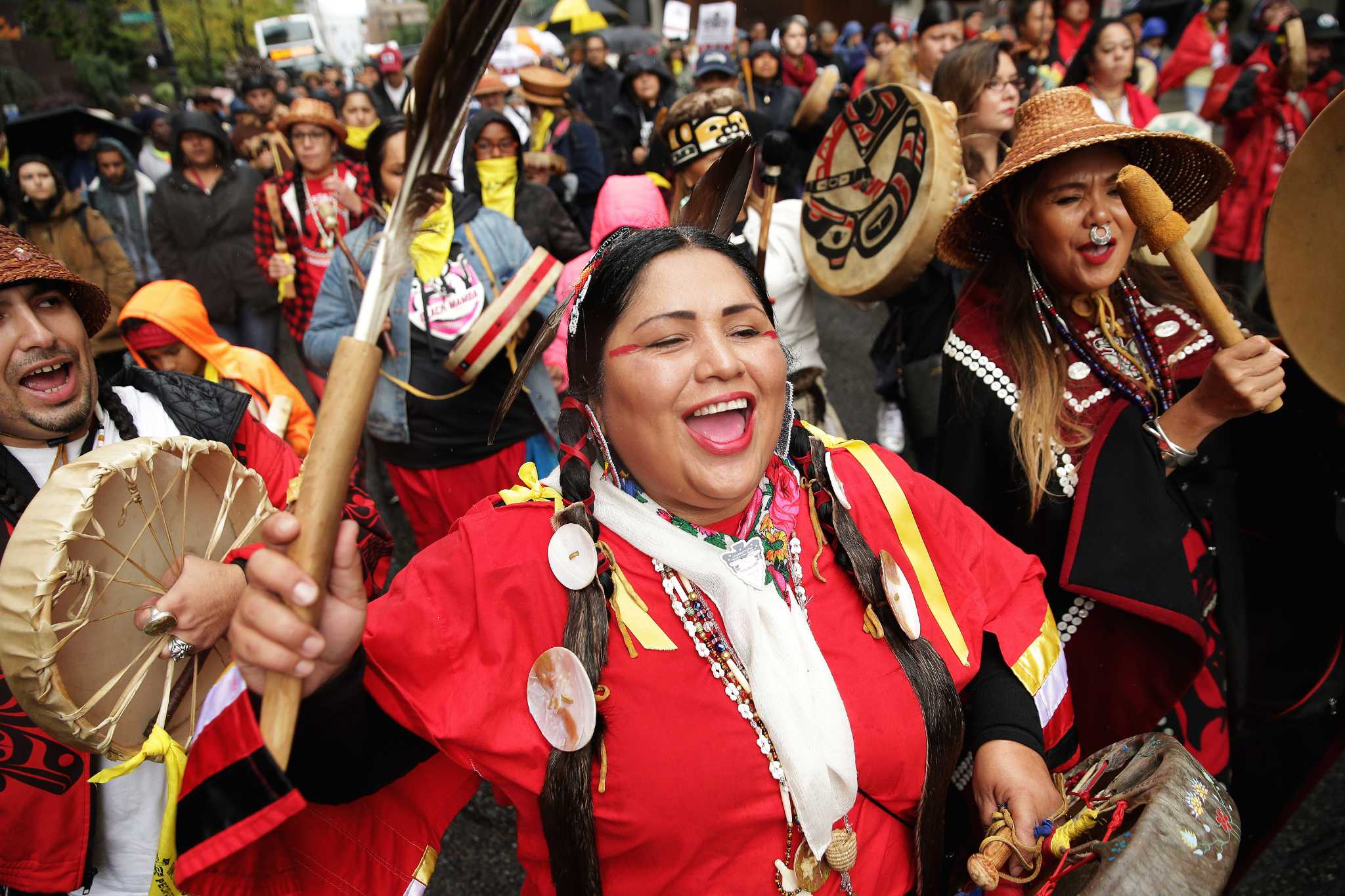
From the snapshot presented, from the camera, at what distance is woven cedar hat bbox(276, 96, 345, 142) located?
5430 millimetres

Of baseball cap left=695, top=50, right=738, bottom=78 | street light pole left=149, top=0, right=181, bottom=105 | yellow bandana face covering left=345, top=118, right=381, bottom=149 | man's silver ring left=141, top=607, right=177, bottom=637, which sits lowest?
street light pole left=149, top=0, right=181, bottom=105

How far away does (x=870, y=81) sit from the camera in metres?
8.80

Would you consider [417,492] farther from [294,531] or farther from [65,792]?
[294,531]

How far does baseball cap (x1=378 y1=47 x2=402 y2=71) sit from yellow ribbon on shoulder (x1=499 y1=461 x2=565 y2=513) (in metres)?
9.68

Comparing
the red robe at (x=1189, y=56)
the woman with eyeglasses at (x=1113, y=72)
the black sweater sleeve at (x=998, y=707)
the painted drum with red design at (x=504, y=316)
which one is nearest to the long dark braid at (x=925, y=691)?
the black sweater sleeve at (x=998, y=707)

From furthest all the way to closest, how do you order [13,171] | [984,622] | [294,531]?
[13,171] < [984,622] < [294,531]

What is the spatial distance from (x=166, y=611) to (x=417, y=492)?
2.24 m

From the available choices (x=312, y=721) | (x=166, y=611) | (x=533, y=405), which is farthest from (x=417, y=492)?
(x=312, y=721)

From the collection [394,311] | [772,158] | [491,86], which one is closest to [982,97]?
→ [772,158]

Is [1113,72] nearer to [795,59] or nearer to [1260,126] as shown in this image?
[1260,126]

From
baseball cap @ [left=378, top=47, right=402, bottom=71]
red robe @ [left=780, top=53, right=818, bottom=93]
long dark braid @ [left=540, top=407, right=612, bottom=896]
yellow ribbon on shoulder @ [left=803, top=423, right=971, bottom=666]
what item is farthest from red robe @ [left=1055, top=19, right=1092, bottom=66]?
long dark braid @ [left=540, top=407, right=612, bottom=896]

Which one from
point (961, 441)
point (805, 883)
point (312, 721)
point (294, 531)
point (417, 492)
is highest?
point (294, 531)

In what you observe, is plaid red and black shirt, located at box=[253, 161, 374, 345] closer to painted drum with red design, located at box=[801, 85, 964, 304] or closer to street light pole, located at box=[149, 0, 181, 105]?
painted drum with red design, located at box=[801, 85, 964, 304]

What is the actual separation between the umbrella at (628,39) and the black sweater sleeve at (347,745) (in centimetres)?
1255
